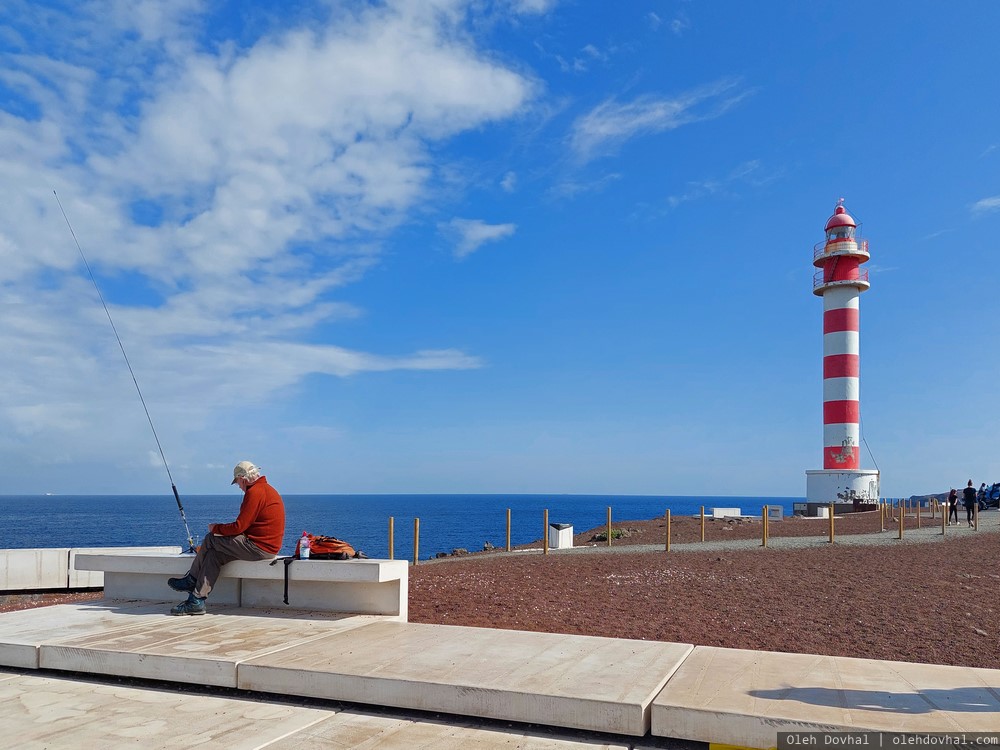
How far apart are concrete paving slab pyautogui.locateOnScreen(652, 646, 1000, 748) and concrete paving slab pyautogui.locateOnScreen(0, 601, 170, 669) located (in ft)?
14.2

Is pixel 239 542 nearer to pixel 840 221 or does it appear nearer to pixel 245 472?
pixel 245 472

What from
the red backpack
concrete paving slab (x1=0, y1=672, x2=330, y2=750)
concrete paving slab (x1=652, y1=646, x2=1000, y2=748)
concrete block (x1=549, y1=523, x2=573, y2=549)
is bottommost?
concrete block (x1=549, y1=523, x2=573, y2=549)

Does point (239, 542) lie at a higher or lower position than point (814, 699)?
higher

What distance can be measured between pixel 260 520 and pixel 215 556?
0.48m

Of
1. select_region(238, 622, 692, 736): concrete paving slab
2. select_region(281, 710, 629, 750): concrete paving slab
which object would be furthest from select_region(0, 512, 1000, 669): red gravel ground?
select_region(281, 710, 629, 750): concrete paving slab

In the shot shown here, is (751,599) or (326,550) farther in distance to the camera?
(751,599)

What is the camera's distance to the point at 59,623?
647 centimetres

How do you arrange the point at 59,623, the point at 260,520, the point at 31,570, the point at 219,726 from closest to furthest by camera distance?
the point at 219,726 → the point at 59,623 → the point at 260,520 → the point at 31,570

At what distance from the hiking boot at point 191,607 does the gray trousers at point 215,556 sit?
44 mm

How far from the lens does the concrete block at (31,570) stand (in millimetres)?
12500

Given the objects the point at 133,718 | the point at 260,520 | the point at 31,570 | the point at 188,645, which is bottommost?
the point at 31,570

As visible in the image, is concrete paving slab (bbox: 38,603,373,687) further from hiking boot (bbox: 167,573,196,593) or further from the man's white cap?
the man's white cap

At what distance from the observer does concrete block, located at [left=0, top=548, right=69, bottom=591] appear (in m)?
12.5

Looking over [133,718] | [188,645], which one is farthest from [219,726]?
[188,645]
